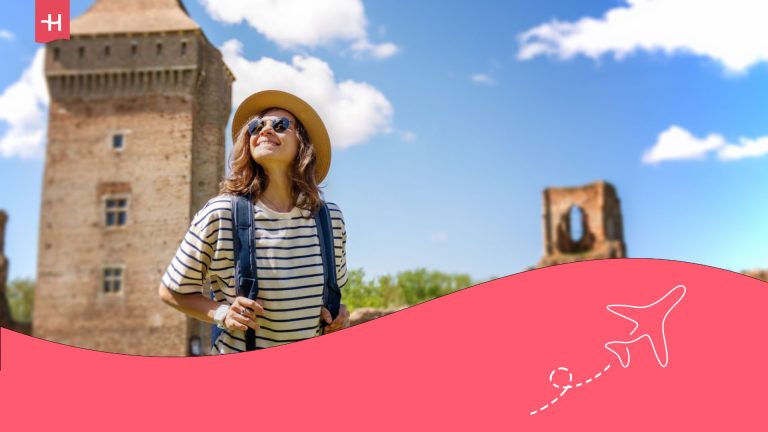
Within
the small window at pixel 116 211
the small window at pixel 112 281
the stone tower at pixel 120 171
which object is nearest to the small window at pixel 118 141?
the stone tower at pixel 120 171

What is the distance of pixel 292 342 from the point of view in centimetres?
171

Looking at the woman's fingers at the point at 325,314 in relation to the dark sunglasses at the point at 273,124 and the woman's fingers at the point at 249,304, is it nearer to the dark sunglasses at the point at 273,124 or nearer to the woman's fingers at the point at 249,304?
the woman's fingers at the point at 249,304

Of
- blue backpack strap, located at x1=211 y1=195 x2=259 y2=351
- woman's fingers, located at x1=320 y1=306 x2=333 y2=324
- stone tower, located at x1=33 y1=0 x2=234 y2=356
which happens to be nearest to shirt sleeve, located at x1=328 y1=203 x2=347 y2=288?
woman's fingers, located at x1=320 y1=306 x2=333 y2=324

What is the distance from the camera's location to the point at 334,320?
1.79 m

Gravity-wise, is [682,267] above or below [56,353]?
above

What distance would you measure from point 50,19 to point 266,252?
1441 mm

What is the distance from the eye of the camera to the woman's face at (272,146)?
1.84 meters

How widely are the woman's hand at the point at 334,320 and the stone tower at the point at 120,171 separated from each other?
1335 cm

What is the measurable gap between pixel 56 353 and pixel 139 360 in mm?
218

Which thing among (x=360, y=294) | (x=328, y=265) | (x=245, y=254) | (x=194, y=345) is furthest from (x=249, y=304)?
(x=194, y=345)

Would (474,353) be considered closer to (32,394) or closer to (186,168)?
(32,394)

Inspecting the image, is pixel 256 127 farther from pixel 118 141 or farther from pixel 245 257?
pixel 118 141

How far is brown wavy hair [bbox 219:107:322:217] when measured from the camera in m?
1.82

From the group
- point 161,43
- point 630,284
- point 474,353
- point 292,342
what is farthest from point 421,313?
point 161,43
